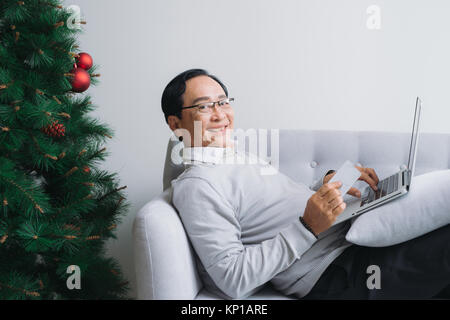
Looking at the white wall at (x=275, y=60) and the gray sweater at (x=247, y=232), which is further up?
the white wall at (x=275, y=60)

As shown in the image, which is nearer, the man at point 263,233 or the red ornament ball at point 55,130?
the man at point 263,233

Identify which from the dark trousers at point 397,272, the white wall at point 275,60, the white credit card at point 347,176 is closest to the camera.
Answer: the dark trousers at point 397,272

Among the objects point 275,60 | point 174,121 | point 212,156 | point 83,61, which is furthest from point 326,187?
point 275,60

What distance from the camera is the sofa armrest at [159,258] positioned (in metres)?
0.87

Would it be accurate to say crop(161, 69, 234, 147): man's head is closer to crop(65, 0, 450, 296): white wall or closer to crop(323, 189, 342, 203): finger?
crop(323, 189, 342, 203): finger

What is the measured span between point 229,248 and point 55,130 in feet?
2.14

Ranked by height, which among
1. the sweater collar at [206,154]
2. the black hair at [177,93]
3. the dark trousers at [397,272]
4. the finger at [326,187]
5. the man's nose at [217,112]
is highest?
the black hair at [177,93]

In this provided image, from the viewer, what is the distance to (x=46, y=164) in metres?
1.07

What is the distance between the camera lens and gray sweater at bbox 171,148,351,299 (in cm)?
90

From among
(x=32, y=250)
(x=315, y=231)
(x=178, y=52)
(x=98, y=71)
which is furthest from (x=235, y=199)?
(x=98, y=71)

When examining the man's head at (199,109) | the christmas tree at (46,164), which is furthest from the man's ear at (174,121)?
the christmas tree at (46,164)

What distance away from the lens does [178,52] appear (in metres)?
1.79

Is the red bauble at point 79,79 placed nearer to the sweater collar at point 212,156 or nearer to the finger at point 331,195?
the sweater collar at point 212,156
